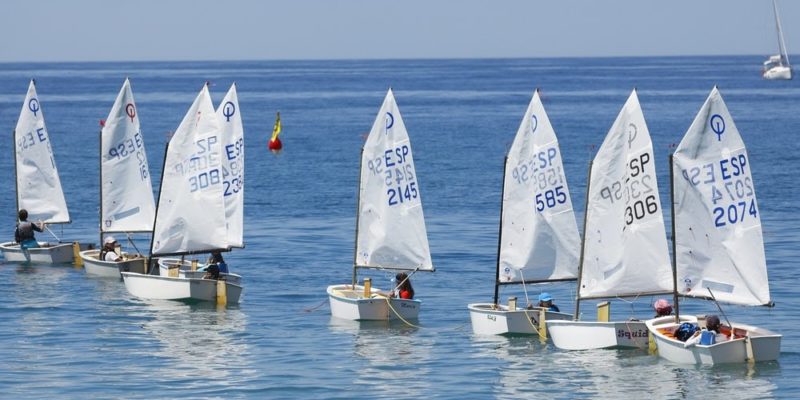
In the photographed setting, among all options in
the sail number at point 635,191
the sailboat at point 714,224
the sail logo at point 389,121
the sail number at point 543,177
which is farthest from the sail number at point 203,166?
the sailboat at point 714,224

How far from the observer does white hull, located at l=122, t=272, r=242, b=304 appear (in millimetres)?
48406

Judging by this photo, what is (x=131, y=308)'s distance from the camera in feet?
161

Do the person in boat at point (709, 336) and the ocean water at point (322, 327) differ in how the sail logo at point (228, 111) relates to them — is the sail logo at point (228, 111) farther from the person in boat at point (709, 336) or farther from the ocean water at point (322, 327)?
the person in boat at point (709, 336)

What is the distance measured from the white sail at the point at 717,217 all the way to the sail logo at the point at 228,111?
65.2 feet

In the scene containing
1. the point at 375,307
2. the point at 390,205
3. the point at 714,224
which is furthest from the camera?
the point at 390,205

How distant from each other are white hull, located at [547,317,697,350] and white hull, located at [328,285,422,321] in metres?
6.42

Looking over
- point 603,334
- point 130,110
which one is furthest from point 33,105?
point 603,334

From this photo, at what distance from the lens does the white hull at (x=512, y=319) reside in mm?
42094

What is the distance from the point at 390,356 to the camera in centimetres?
4144

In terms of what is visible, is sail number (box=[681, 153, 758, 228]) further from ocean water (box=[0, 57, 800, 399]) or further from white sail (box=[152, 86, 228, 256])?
white sail (box=[152, 86, 228, 256])

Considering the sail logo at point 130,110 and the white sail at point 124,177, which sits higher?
the sail logo at point 130,110

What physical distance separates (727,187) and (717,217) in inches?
35.9

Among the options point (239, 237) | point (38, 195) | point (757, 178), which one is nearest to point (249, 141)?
point (757, 178)

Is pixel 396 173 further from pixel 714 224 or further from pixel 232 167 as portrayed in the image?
pixel 714 224
